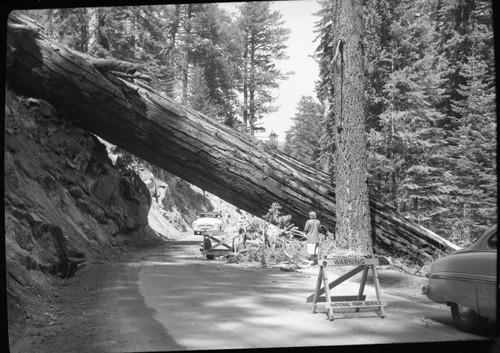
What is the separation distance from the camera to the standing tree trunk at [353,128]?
329 inches

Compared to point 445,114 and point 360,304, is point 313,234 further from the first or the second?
point 445,114

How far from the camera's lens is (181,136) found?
1033 cm

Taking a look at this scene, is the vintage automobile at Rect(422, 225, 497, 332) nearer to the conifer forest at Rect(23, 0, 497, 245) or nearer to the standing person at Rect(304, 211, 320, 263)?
the conifer forest at Rect(23, 0, 497, 245)

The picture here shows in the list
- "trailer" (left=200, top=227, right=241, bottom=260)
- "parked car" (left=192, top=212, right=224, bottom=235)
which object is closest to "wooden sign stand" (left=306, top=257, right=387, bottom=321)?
"trailer" (left=200, top=227, right=241, bottom=260)

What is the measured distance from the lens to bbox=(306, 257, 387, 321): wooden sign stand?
421 cm

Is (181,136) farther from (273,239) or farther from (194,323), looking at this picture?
(194,323)

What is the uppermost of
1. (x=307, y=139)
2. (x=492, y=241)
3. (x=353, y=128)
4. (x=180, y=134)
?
(x=307, y=139)

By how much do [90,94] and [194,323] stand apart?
841 cm

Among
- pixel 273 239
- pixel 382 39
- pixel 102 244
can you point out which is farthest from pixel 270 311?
pixel 102 244

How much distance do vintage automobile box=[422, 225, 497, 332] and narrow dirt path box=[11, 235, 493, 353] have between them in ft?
0.43

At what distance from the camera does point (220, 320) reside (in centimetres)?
414

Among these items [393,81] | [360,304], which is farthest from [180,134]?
[360,304]

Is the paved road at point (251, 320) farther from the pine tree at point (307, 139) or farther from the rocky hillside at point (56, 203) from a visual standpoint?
the pine tree at point (307, 139)

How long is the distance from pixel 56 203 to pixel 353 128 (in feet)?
23.3
